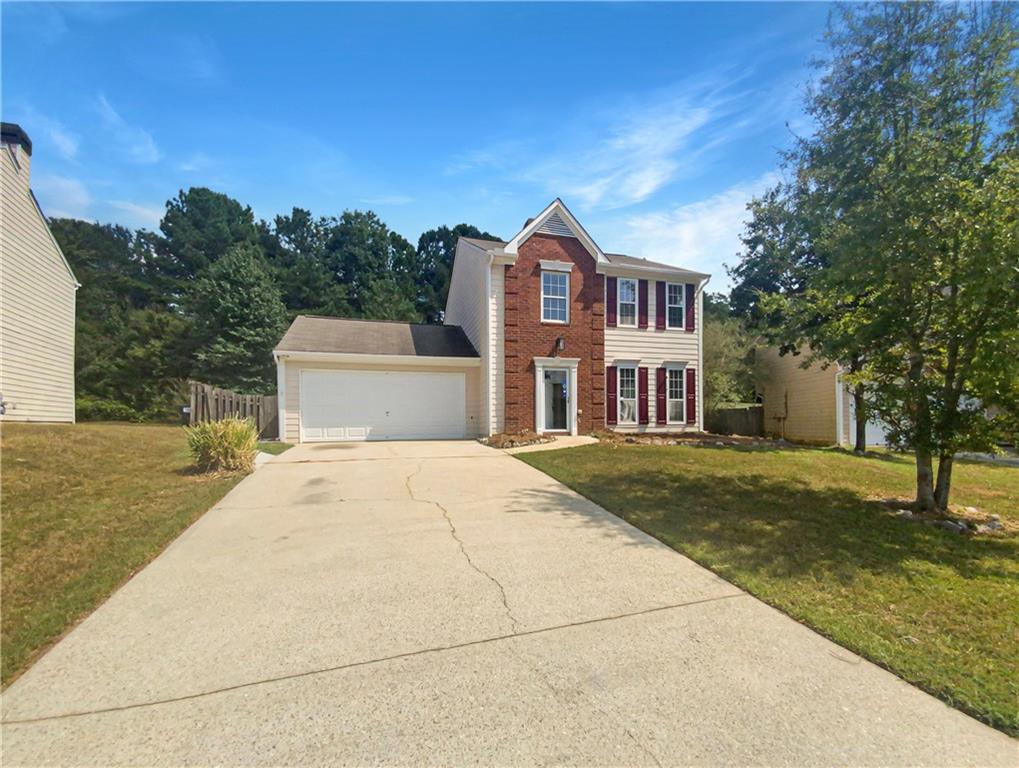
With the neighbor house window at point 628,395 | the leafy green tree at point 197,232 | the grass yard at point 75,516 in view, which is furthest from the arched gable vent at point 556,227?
the leafy green tree at point 197,232

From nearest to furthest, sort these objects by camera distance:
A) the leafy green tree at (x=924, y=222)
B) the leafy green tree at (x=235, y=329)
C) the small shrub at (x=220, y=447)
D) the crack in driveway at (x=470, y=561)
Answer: the crack in driveway at (x=470, y=561) < the leafy green tree at (x=924, y=222) < the small shrub at (x=220, y=447) < the leafy green tree at (x=235, y=329)

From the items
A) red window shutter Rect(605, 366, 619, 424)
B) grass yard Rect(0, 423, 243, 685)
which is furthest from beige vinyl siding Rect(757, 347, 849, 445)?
grass yard Rect(0, 423, 243, 685)

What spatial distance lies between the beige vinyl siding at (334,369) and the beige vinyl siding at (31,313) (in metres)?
5.92

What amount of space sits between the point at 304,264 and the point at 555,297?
28.0 meters

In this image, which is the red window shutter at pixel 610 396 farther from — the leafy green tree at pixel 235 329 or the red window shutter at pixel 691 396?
the leafy green tree at pixel 235 329

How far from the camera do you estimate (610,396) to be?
52.3ft

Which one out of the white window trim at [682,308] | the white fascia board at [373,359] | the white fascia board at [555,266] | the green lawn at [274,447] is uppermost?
the white fascia board at [555,266]

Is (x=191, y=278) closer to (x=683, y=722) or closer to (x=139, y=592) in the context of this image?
(x=139, y=592)

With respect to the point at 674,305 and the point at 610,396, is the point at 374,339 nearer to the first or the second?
the point at 610,396

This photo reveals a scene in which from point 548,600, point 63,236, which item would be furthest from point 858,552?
point 63,236

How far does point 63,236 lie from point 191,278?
9.69 meters

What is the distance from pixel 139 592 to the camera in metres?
3.86

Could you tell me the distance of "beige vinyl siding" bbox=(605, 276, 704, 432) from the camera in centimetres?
1608

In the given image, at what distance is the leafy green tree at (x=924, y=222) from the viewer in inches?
217
